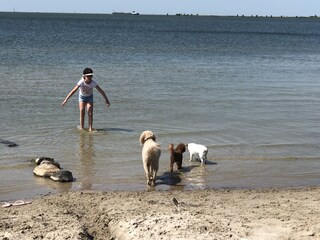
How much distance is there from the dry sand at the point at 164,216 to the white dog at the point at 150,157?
1.69 feet

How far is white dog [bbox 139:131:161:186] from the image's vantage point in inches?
345

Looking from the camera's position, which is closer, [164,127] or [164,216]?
[164,216]

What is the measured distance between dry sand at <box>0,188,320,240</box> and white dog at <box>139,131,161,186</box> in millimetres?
515

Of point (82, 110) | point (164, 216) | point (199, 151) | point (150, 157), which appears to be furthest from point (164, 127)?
point (164, 216)

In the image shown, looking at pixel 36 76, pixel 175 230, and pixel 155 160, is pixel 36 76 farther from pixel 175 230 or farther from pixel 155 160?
pixel 175 230

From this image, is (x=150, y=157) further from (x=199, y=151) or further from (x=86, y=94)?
(x=86, y=94)

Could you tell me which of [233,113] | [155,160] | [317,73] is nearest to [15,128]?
[155,160]

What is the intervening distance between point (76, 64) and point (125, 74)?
5703mm

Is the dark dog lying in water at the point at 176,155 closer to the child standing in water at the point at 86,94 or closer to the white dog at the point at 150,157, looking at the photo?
the white dog at the point at 150,157

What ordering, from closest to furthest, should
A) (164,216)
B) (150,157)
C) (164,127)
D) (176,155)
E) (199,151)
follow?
(164,216) → (150,157) → (176,155) → (199,151) → (164,127)

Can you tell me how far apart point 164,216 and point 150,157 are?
94.7 inches

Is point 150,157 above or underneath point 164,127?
underneath

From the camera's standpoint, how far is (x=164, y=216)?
252 inches

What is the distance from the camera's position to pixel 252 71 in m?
27.8
